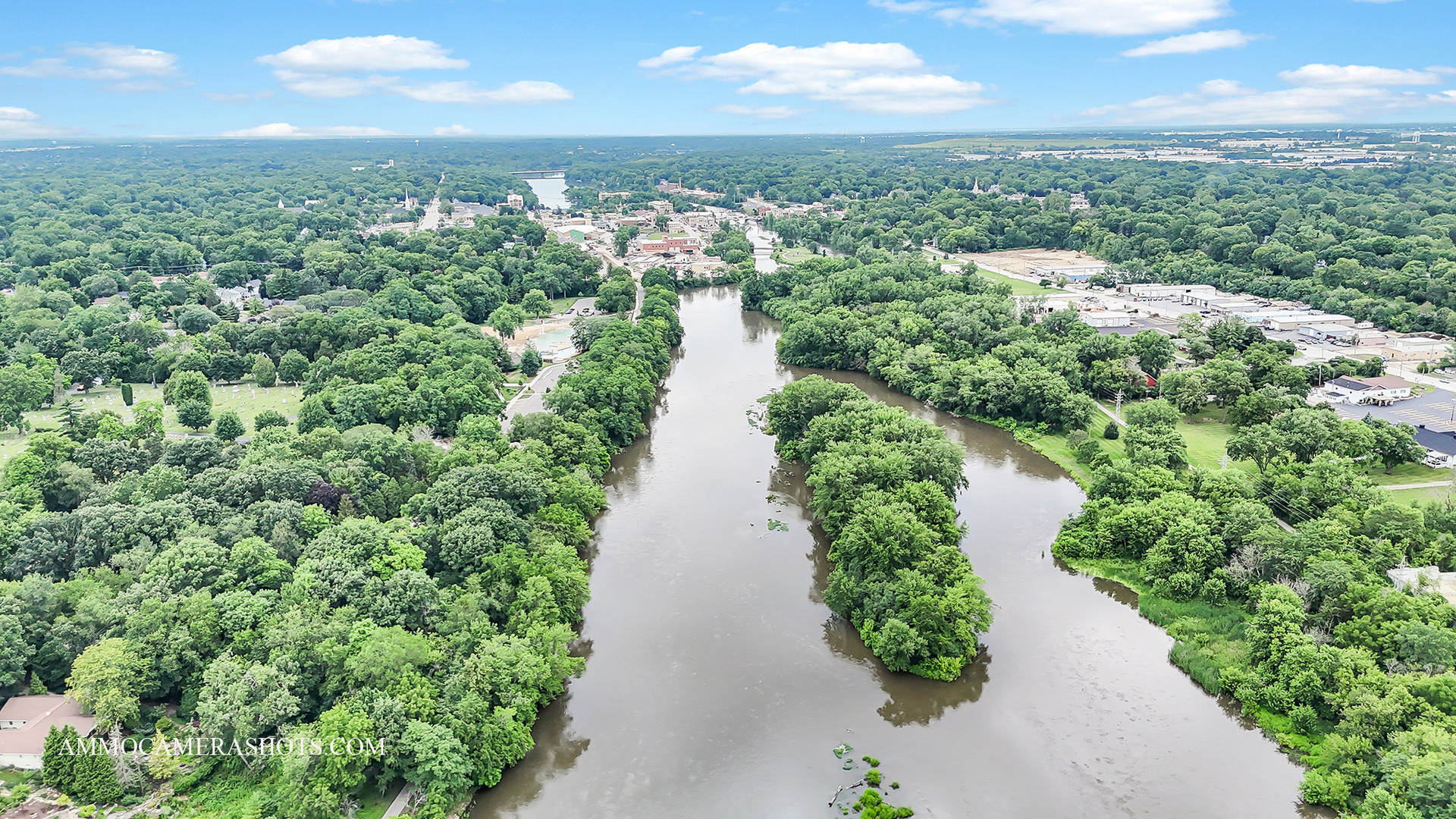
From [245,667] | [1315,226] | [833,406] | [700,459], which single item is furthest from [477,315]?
[1315,226]

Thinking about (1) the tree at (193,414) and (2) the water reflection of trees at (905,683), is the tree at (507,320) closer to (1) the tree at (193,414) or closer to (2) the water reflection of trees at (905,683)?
(1) the tree at (193,414)

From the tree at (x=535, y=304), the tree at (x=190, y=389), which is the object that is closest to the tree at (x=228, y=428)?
the tree at (x=190, y=389)

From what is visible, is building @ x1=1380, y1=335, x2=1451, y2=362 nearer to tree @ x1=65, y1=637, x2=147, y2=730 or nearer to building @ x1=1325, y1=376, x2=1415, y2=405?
building @ x1=1325, y1=376, x2=1415, y2=405

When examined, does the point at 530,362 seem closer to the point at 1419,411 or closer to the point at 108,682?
the point at 108,682

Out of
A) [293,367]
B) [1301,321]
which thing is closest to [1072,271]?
[1301,321]

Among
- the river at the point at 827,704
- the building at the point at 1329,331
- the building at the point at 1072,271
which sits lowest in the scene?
the river at the point at 827,704
